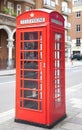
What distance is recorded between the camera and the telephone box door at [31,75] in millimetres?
6613

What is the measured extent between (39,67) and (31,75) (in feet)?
0.94

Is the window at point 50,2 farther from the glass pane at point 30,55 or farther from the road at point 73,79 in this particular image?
the glass pane at point 30,55

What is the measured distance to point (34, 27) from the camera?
6637 mm

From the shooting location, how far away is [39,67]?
6648mm

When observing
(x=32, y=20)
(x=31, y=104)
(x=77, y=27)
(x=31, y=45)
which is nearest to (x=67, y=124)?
(x=31, y=104)

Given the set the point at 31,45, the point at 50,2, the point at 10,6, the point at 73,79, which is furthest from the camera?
the point at 50,2

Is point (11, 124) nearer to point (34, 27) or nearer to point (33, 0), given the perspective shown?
point (34, 27)

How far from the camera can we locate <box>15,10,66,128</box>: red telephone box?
6.55 metres

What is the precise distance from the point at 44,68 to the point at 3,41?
27.0 metres

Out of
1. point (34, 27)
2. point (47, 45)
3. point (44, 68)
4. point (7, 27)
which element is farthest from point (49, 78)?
point (7, 27)

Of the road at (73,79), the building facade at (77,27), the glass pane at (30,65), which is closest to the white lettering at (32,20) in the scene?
the glass pane at (30,65)

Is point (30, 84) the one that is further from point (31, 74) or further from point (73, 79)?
point (73, 79)

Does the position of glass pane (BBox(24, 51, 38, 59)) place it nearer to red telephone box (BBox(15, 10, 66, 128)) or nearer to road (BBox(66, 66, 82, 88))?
red telephone box (BBox(15, 10, 66, 128))

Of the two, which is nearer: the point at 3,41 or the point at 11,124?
the point at 11,124
